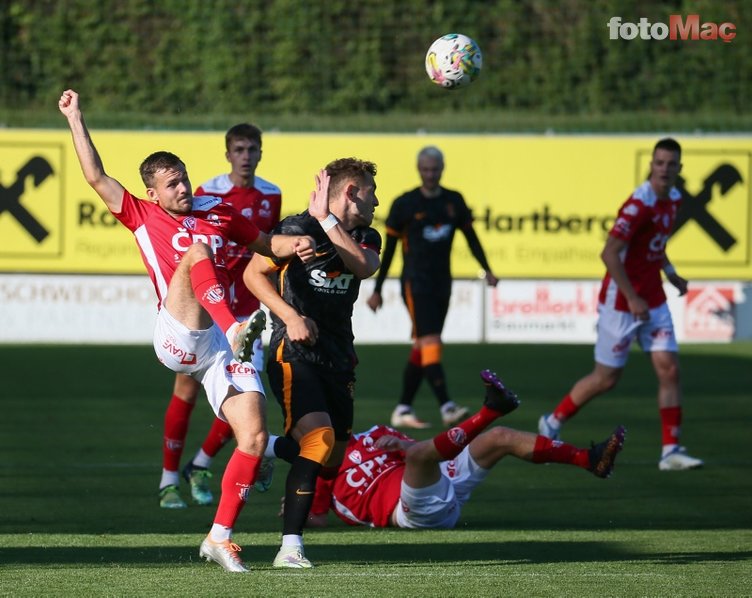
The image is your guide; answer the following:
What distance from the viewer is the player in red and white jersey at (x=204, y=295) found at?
5934 mm

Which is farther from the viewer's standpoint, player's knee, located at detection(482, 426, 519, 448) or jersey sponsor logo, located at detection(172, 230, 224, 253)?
player's knee, located at detection(482, 426, 519, 448)

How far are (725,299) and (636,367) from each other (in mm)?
2319

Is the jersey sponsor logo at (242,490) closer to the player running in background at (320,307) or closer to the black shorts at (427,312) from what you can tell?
the player running in background at (320,307)

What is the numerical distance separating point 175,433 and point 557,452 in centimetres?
236

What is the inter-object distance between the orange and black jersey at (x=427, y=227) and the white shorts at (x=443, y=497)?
4350mm

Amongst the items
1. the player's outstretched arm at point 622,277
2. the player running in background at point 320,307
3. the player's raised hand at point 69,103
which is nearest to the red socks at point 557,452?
the player running in background at point 320,307

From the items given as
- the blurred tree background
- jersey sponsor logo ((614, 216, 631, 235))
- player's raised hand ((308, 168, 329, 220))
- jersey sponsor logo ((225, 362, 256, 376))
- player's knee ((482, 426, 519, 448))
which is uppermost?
the blurred tree background

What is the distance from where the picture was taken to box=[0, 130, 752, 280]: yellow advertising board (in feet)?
54.3

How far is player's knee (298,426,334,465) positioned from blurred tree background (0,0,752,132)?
45.2 feet

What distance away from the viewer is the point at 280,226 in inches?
260

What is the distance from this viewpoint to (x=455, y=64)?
9391 millimetres

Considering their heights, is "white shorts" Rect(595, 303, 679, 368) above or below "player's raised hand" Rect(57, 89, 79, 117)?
below

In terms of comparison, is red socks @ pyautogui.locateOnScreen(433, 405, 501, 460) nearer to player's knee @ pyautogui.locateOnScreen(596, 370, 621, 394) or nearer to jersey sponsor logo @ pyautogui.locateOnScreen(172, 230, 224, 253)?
jersey sponsor logo @ pyautogui.locateOnScreen(172, 230, 224, 253)

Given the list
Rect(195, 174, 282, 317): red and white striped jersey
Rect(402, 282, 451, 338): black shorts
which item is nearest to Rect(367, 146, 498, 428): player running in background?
Rect(402, 282, 451, 338): black shorts
